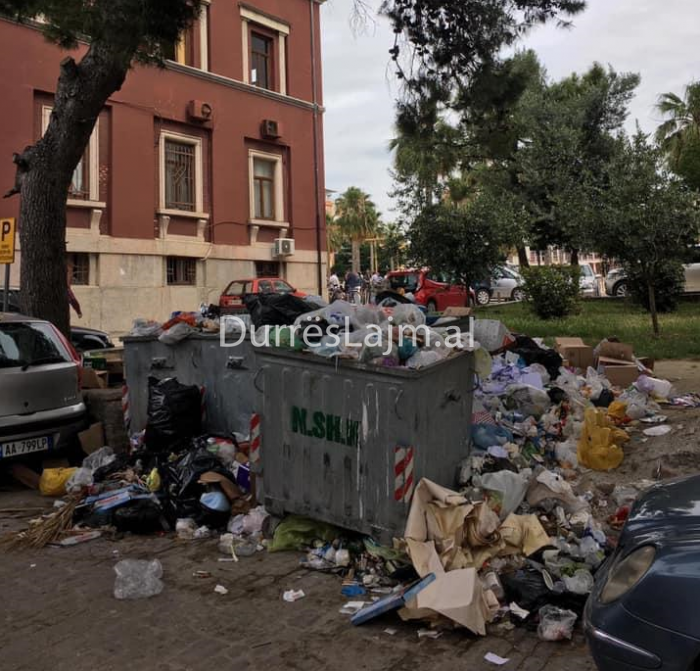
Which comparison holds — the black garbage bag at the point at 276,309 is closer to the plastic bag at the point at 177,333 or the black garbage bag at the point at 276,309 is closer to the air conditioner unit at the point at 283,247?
the plastic bag at the point at 177,333

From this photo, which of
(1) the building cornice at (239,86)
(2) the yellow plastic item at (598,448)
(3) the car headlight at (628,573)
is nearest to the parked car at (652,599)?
(3) the car headlight at (628,573)

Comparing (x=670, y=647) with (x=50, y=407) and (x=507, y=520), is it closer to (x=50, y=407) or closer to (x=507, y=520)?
(x=507, y=520)

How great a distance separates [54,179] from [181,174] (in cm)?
1321

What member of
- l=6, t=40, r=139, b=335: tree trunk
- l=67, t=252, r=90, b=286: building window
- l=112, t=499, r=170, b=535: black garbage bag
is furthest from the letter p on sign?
l=67, t=252, r=90, b=286: building window

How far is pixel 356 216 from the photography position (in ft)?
181

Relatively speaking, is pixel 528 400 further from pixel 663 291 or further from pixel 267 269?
pixel 267 269

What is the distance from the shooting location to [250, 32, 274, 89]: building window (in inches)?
912

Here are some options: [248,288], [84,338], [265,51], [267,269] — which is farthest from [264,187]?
[84,338]

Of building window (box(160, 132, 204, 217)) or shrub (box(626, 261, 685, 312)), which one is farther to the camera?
building window (box(160, 132, 204, 217))

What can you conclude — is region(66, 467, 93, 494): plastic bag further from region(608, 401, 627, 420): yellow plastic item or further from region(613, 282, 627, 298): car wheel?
region(613, 282, 627, 298): car wheel


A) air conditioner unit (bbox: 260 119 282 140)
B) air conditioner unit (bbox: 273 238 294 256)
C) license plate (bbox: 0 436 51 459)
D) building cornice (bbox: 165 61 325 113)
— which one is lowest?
license plate (bbox: 0 436 51 459)

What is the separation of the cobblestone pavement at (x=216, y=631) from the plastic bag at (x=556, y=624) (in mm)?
42

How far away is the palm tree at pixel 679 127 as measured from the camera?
75.8ft

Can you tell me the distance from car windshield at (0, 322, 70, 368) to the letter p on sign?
2883 mm
